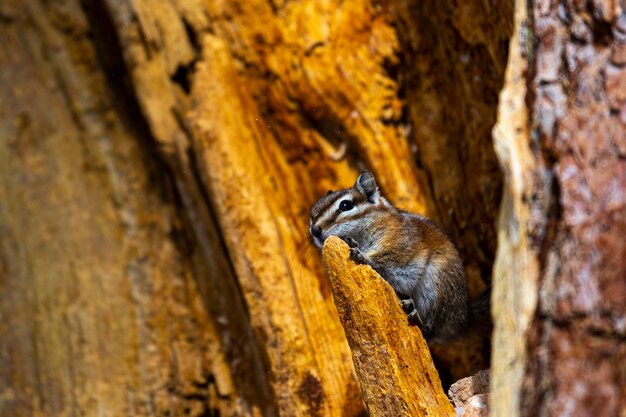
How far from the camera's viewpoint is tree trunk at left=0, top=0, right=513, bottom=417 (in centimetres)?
414

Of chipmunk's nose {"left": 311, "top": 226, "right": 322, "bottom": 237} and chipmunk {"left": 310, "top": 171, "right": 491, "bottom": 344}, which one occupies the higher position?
chipmunk's nose {"left": 311, "top": 226, "right": 322, "bottom": 237}

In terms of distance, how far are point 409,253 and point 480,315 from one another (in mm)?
460

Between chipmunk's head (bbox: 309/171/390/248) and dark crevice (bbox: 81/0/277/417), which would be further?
dark crevice (bbox: 81/0/277/417)

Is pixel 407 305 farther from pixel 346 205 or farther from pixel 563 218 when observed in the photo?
pixel 563 218

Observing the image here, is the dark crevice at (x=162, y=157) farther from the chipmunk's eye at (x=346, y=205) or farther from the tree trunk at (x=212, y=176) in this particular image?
the chipmunk's eye at (x=346, y=205)

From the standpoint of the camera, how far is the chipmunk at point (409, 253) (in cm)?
363

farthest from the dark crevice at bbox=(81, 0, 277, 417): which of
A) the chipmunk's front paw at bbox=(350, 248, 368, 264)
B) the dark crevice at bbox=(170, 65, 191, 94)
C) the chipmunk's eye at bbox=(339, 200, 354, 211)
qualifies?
the chipmunk's front paw at bbox=(350, 248, 368, 264)

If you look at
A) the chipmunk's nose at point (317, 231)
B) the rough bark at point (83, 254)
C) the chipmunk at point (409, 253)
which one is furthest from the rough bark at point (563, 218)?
the rough bark at point (83, 254)

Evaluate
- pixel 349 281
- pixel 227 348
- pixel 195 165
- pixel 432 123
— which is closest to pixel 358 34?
pixel 432 123

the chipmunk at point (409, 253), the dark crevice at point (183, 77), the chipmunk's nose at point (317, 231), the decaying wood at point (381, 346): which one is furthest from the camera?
the dark crevice at point (183, 77)

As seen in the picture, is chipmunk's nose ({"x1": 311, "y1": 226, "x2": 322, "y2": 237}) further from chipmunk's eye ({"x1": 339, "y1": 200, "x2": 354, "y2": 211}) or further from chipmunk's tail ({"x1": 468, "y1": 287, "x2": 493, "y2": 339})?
chipmunk's tail ({"x1": 468, "y1": 287, "x2": 493, "y2": 339})

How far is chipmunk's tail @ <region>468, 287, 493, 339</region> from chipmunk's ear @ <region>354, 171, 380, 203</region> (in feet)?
2.35

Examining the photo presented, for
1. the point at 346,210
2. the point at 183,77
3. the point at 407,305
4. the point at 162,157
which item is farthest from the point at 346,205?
the point at 162,157

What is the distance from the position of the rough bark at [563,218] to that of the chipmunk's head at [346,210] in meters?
1.43
